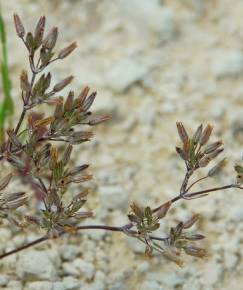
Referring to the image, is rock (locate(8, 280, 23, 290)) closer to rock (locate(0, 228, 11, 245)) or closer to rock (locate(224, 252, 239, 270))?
rock (locate(0, 228, 11, 245))

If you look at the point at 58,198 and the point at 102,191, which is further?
the point at 102,191

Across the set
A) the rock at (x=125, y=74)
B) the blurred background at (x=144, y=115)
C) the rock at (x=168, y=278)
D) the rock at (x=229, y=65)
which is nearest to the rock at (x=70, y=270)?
the blurred background at (x=144, y=115)

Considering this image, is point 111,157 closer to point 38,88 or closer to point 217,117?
point 217,117

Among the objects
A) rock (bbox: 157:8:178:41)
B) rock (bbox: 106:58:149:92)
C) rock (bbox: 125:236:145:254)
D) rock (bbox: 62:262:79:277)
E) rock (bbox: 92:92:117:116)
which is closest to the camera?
rock (bbox: 62:262:79:277)

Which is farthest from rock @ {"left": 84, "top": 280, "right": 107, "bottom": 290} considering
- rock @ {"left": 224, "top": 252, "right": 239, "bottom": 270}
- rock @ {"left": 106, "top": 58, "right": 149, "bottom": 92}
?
rock @ {"left": 106, "top": 58, "right": 149, "bottom": 92}

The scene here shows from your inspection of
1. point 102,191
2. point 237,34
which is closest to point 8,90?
point 102,191

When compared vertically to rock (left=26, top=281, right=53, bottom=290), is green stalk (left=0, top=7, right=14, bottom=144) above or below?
above
